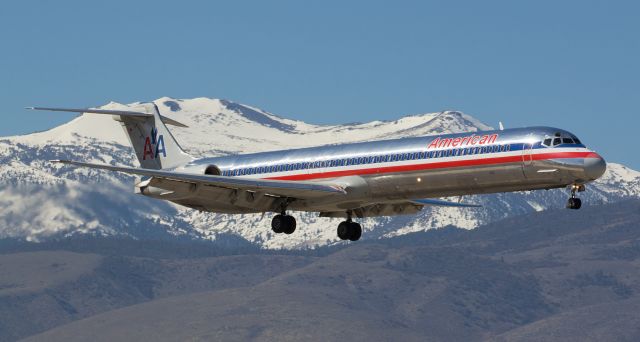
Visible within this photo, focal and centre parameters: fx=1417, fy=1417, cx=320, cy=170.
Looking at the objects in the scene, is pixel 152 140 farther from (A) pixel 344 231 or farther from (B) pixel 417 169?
(B) pixel 417 169

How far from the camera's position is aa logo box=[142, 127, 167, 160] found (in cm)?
7738

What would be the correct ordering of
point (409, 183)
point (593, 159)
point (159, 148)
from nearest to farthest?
point (593, 159), point (409, 183), point (159, 148)

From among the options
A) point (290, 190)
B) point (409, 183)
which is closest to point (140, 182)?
point (290, 190)

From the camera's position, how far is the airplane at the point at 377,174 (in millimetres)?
60031

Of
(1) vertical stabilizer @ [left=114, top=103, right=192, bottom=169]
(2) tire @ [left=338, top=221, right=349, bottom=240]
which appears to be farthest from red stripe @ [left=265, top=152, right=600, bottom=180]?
(1) vertical stabilizer @ [left=114, top=103, right=192, bottom=169]

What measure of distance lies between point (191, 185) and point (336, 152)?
7039mm

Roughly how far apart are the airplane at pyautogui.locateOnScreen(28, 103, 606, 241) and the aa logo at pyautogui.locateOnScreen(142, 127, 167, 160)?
442 cm

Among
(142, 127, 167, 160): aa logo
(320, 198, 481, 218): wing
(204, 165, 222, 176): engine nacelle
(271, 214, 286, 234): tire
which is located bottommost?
(271, 214, 286, 234): tire

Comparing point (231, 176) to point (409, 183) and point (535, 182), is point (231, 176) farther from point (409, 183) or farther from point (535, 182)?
point (535, 182)

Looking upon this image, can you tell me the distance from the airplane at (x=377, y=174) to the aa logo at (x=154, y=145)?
4418 millimetres

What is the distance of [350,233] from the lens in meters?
70.0

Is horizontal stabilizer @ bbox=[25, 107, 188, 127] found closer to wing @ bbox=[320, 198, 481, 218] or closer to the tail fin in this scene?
the tail fin

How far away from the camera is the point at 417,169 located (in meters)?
62.7

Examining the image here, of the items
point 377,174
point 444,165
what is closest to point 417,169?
point 444,165
